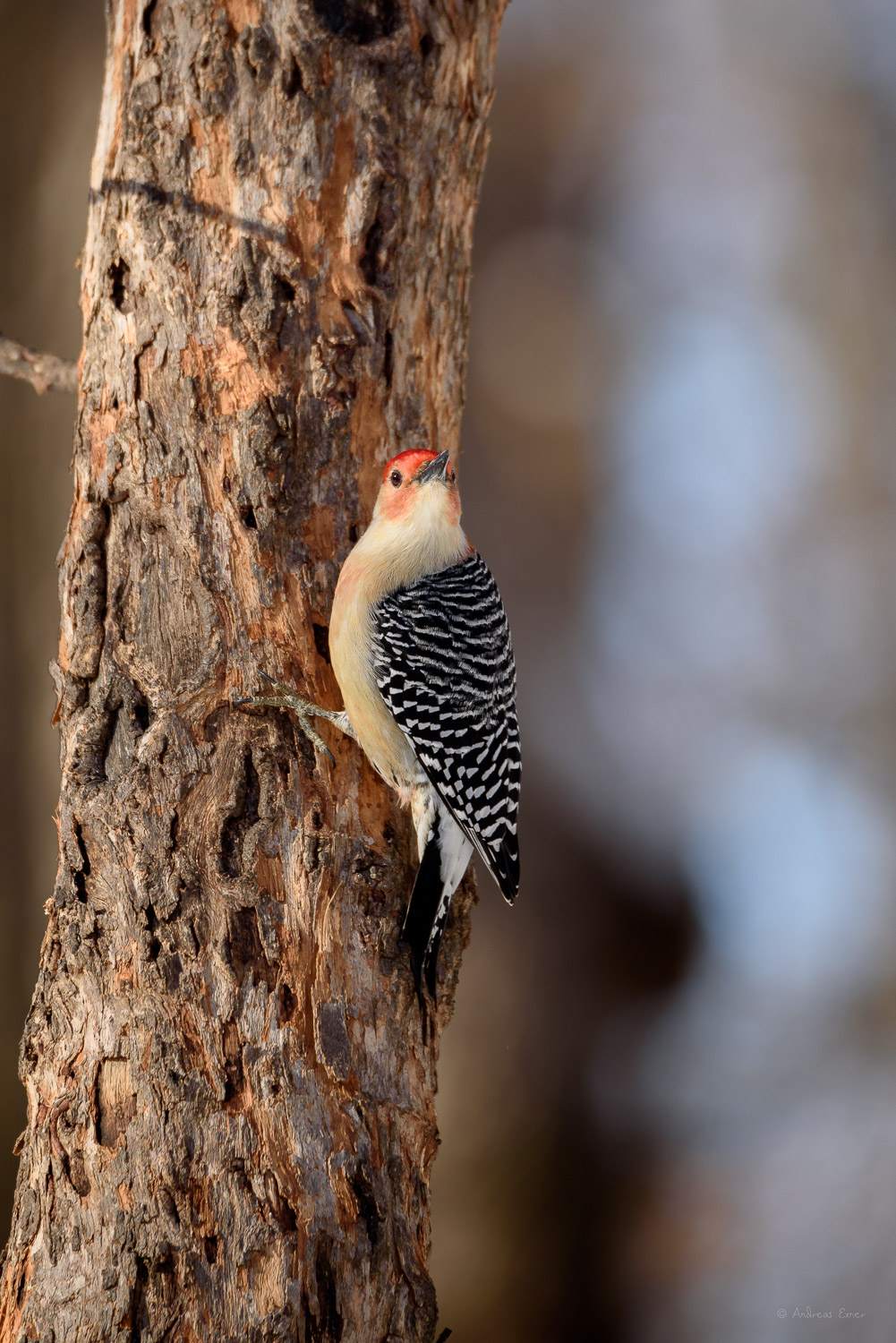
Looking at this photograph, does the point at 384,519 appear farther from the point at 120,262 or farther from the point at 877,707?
the point at 877,707

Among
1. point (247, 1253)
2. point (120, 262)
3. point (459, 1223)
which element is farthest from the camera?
point (459, 1223)

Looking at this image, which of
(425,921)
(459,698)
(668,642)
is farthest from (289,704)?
(668,642)

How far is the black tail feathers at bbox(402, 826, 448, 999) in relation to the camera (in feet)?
7.50

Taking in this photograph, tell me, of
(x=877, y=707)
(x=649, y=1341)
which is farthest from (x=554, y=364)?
(x=649, y=1341)

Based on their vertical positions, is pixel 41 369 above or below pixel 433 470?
above

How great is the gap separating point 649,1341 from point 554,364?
14.7ft

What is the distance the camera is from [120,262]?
2.37 m

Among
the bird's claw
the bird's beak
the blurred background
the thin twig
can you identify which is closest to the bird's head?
the bird's beak

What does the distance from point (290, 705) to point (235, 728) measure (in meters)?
0.14

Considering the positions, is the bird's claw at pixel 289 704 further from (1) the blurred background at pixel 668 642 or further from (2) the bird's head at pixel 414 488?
(1) the blurred background at pixel 668 642

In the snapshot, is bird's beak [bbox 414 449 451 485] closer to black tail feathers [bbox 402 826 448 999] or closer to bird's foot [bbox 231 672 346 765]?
bird's foot [bbox 231 672 346 765]

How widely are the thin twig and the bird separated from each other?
0.96 meters

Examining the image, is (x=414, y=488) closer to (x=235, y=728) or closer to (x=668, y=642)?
(x=235, y=728)

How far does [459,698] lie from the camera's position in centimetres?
250
